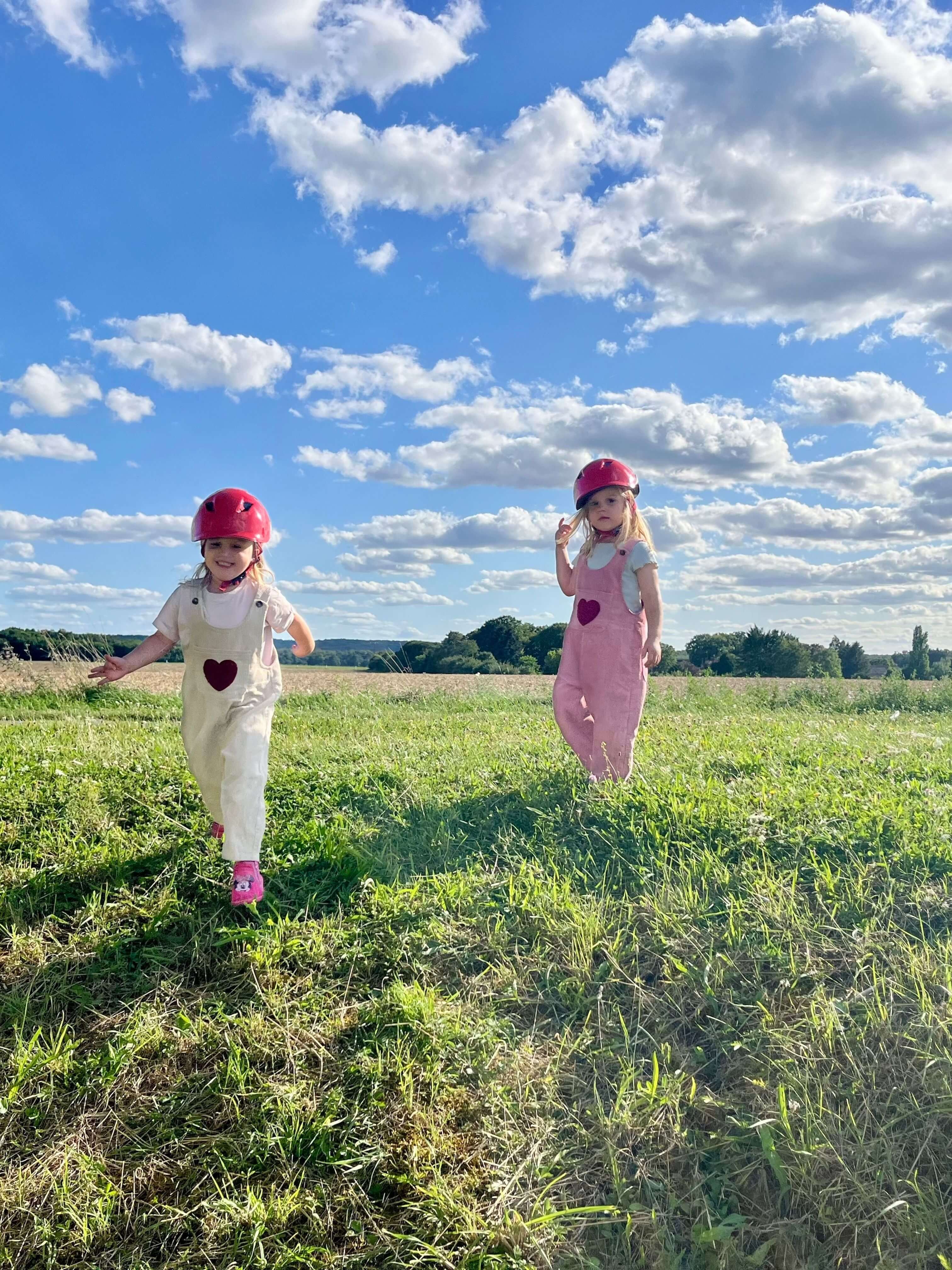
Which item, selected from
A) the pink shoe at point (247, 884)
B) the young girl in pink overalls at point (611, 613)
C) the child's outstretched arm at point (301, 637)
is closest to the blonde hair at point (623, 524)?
the young girl in pink overalls at point (611, 613)

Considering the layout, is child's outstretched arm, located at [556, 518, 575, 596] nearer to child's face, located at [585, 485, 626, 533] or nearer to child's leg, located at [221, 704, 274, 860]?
child's face, located at [585, 485, 626, 533]

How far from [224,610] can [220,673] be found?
343mm

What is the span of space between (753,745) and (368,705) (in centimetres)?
719

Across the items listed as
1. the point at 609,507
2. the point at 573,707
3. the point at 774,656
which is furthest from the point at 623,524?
the point at 774,656

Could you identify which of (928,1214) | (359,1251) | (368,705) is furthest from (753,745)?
(368,705)

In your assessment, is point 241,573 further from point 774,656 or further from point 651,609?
point 774,656

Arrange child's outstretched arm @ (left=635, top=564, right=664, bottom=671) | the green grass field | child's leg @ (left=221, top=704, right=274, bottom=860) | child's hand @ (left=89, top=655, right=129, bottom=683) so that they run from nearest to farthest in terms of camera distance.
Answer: the green grass field < child's leg @ (left=221, top=704, right=274, bottom=860) < child's hand @ (left=89, top=655, right=129, bottom=683) < child's outstretched arm @ (left=635, top=564, right=664, bottom=671)

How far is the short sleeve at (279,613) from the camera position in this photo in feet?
15.9

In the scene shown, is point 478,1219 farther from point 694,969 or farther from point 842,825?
point 842,825

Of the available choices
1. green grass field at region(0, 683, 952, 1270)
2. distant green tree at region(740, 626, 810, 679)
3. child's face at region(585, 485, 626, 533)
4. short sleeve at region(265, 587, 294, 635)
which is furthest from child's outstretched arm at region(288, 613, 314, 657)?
distant green tree at region(740, 626, 810, 679)

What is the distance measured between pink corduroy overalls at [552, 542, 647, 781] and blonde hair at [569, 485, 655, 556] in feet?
0.33

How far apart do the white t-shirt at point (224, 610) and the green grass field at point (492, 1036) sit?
1.39 m

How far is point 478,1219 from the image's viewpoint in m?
2.92

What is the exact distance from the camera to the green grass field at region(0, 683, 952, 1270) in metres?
2.99
